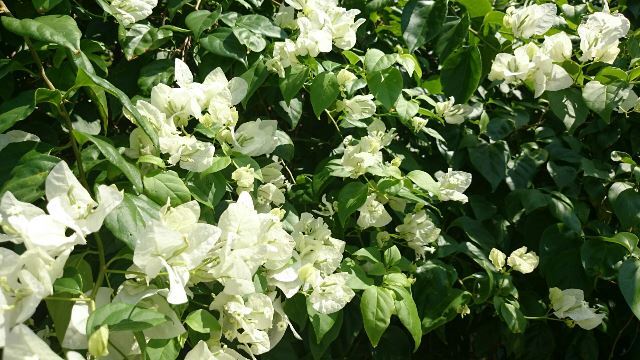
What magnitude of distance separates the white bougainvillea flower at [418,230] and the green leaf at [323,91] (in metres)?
0.32

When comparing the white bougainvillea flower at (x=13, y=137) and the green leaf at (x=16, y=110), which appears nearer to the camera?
the green leaf at (x=16, y=110)

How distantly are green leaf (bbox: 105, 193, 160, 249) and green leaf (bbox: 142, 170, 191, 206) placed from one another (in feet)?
0.21

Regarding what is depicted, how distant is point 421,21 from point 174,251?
32.8 inches

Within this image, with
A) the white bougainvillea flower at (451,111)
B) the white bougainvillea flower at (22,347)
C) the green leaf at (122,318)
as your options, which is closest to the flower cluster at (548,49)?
the white bougainvillea flower at (451,111)

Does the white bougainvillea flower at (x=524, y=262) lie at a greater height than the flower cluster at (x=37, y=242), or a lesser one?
lesser

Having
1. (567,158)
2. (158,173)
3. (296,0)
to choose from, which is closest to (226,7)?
(296,0)

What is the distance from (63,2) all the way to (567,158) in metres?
1.32

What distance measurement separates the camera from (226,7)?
162 cm

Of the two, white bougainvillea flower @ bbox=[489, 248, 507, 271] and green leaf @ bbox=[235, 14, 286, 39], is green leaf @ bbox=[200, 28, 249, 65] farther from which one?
white bougainvillea flower @ bbox=[489, 248, 507, 271]

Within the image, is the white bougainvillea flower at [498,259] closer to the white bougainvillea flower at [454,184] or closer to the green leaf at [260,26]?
the white bougainvillea flower at [454,184]

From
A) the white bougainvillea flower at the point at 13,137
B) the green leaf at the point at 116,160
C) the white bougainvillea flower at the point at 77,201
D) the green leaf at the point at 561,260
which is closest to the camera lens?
the white bougainvillea flower at the point at 77,201

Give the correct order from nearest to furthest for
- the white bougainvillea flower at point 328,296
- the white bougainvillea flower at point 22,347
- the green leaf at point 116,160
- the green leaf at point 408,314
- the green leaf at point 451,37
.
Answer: the white bougainvillea flower at point 22,347, the green leaf at point 116,160, the white bougainvillea flower at point 328,296, the green leaf at point 408,314, the green leaf at point 451,37

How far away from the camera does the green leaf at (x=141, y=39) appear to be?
1.40 metres

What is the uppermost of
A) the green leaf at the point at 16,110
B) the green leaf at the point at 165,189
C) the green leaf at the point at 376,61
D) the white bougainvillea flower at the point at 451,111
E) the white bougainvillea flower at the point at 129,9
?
the white bougainvillea flower at the point at 129,9
